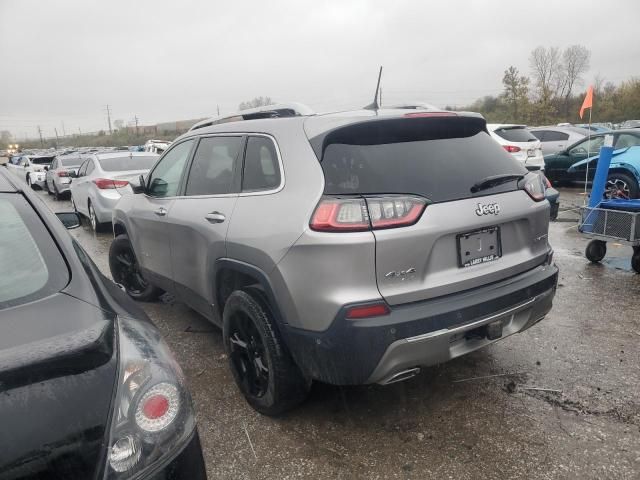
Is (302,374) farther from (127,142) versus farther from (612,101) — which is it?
(127,142)

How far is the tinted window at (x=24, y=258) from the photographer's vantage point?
68.1 inches

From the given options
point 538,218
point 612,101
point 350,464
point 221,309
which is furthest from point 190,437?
point 612,101

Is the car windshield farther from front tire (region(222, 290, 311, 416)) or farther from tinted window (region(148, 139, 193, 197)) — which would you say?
front tire (region(222, 290, 311, 416))

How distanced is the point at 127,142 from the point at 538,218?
293 feet

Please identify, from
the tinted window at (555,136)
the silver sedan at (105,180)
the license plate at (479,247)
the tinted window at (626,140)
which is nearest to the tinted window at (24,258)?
the license plate at (479,247)

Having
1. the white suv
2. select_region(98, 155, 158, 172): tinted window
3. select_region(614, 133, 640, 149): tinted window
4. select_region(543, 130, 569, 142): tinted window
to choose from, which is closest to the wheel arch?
select_region(98, 155, 158, 172): tinted window

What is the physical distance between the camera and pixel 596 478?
235 cm

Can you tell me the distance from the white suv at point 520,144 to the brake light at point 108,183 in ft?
29.2

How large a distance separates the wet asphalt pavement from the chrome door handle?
115cm

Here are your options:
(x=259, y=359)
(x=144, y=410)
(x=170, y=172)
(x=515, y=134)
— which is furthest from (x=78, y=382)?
(x=515, y=134)

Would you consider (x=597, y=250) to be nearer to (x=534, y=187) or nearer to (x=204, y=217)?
(x=534, y=187)

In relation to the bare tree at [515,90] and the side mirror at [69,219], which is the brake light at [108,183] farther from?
the bare tree at [515,90]

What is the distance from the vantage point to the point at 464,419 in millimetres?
2883

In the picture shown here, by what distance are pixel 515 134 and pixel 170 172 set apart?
38.5 feet
